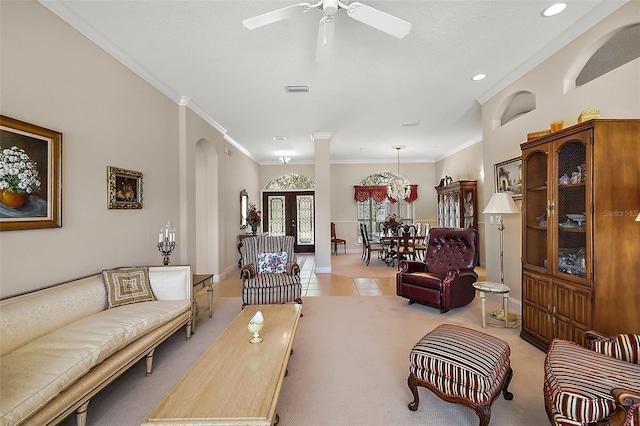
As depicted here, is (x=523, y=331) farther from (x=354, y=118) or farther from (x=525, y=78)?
(x=354, y=118)

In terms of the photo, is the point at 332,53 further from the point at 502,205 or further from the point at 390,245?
the point at 390,245

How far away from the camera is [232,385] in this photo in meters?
1.62

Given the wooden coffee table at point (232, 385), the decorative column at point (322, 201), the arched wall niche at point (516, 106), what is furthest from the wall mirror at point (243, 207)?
the arched wall niche at point (516, 106)

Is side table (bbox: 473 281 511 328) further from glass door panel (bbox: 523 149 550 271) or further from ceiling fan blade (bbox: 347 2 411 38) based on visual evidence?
ceiling fan blade (bbox: 347 2 411 38)

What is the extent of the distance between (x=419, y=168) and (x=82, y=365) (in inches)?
387

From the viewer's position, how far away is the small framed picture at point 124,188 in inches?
122

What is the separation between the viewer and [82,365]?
1774 mm

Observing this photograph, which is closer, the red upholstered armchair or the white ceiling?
the white ceiling

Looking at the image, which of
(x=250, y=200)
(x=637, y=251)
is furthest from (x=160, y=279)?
(x=250, y=200)

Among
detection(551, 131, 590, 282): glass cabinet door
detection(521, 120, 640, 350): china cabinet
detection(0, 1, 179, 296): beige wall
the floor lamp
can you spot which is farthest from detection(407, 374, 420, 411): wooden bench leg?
detection(0, 1, 179, 296): beige wall

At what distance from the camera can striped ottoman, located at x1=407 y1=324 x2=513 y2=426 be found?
1795 millimetres

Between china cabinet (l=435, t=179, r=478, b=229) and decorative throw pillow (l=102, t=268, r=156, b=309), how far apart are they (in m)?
6.77

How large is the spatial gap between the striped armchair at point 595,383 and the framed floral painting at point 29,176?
372 centimetres

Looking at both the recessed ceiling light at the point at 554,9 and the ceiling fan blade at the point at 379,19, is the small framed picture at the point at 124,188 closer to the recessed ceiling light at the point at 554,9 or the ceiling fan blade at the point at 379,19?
the ceiling fan blade at the point at 379,19
